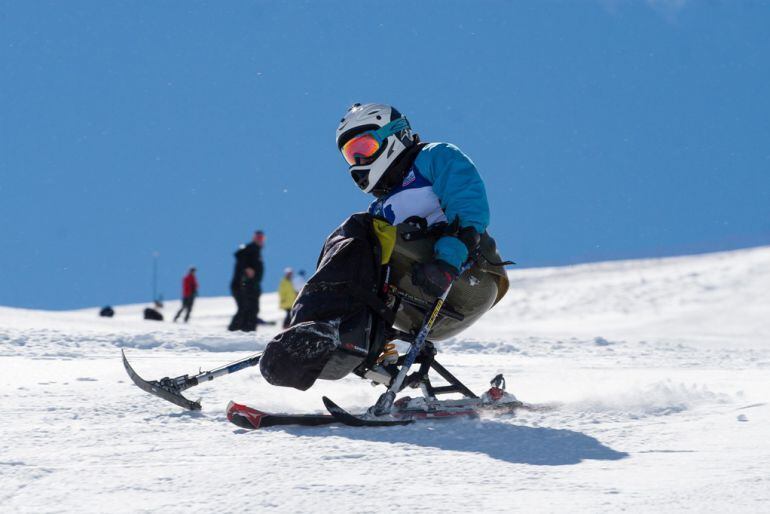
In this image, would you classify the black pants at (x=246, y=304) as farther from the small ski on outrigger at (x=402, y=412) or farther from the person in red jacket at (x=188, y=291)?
the small ski on outrigger at (x=402, y=412)

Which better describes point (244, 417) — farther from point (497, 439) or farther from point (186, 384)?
point (497, 439)

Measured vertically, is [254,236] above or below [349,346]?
above

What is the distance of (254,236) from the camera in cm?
1266

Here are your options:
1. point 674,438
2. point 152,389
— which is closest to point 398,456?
point 674,438

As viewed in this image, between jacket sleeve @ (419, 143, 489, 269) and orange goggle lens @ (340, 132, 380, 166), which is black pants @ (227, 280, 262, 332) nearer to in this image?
orange goggle lens @ (340, 132, 380, 166)

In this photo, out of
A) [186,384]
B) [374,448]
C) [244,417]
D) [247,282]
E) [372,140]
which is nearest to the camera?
[374,448]

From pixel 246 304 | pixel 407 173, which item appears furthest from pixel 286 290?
pixel 407 173

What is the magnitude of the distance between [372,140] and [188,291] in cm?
1636

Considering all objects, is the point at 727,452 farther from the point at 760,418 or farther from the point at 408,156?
the point at 408,156

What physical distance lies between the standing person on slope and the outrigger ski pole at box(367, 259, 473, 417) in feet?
0.92

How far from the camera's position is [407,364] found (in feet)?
11.9

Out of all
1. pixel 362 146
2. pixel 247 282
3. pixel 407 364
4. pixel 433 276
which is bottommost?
pixel 407 364

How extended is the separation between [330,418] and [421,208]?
3.71 feet

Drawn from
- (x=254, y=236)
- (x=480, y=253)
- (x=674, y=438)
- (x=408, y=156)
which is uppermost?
(x=254, y=236)
